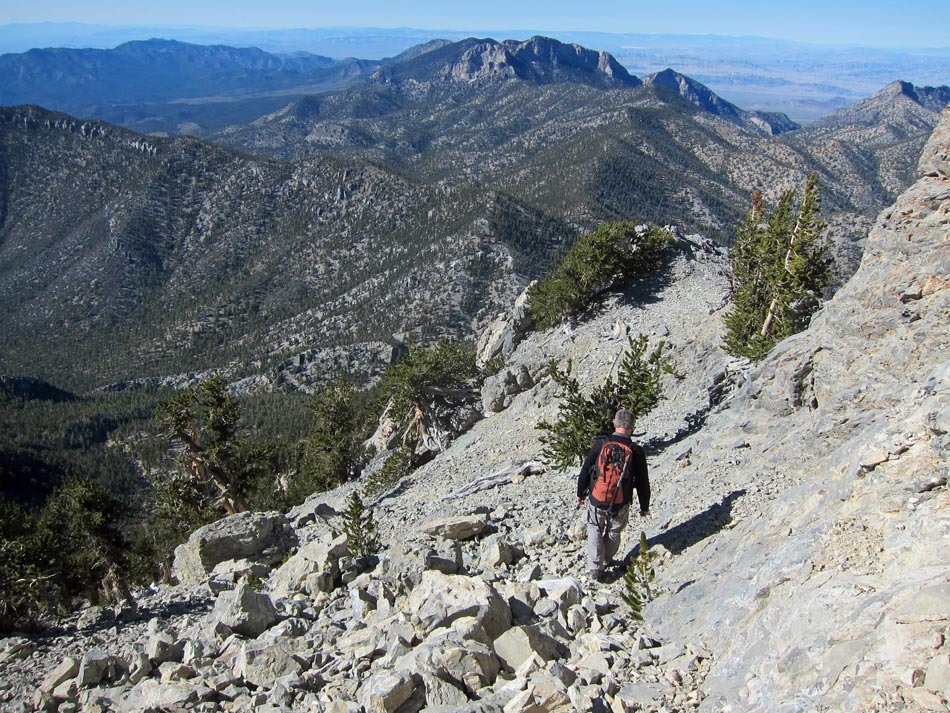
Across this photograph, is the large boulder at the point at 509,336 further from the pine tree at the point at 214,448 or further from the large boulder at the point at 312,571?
the large boulder at the point at 312,571

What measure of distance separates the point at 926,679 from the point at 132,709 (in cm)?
915

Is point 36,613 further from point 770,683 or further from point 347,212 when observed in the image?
point 347,212

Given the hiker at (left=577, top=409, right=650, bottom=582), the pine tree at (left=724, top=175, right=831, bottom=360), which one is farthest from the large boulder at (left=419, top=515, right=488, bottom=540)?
the pine tree at (left=724, top=175, right=831, bottom=360)

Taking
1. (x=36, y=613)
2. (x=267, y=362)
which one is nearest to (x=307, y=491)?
(x=36, y=613)

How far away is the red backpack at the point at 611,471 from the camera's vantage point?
10.2m

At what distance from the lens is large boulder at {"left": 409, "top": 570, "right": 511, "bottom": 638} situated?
28.0 feet

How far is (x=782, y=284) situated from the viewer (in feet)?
73.5

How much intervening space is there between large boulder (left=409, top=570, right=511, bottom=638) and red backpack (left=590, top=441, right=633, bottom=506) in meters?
2.61

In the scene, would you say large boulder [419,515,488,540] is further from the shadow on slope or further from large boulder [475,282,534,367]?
large boulder [475,282,534,367]

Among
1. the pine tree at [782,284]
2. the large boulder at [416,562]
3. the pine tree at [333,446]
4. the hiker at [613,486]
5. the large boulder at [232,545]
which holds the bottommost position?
the pine tree at [333,446]

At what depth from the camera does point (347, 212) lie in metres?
176

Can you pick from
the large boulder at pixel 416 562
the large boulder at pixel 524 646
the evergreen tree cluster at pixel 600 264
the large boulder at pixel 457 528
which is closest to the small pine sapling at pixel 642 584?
the large boulder at pixel 524 646

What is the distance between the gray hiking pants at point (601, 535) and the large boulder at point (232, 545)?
38.9 ft

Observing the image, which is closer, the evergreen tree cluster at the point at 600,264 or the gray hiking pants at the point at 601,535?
the gray hiking pants at the point at 601,535
